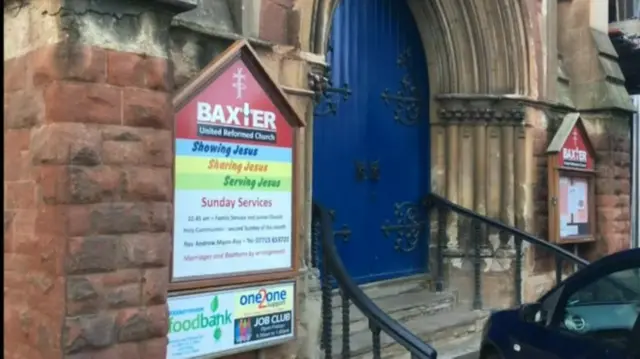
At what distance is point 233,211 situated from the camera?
452 cm

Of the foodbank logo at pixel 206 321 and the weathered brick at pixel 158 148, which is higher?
the weathered brick at pixel 158 148

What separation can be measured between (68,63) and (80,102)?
0.19m

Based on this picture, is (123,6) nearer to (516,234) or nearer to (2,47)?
(2,47)

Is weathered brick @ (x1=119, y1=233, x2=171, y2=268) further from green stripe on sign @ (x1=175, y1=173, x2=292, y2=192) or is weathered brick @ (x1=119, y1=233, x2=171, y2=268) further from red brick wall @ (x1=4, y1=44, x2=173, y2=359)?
green stripe on sign @ (x1=175, y1=173, x2=292, y2=192)

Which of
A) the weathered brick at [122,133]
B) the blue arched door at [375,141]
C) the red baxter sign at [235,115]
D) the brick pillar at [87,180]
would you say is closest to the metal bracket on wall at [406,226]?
the blue arched door at [375,141]

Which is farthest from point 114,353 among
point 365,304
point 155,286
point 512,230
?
point 512,230

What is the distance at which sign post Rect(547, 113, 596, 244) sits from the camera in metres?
8.34

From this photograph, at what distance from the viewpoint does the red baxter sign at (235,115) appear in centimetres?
431

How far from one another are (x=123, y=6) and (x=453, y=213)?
505 cm

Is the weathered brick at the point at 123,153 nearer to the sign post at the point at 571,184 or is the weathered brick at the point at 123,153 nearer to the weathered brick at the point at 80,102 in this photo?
the weathered brick at the point at 80,102

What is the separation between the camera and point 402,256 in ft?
25.6

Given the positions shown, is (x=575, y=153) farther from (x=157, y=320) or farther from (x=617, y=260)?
(x=157, y=320)

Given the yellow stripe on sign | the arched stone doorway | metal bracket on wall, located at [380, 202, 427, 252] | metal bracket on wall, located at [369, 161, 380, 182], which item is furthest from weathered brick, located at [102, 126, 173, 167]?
the arched stone doorway

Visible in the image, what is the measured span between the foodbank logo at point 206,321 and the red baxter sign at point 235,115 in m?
1.00
